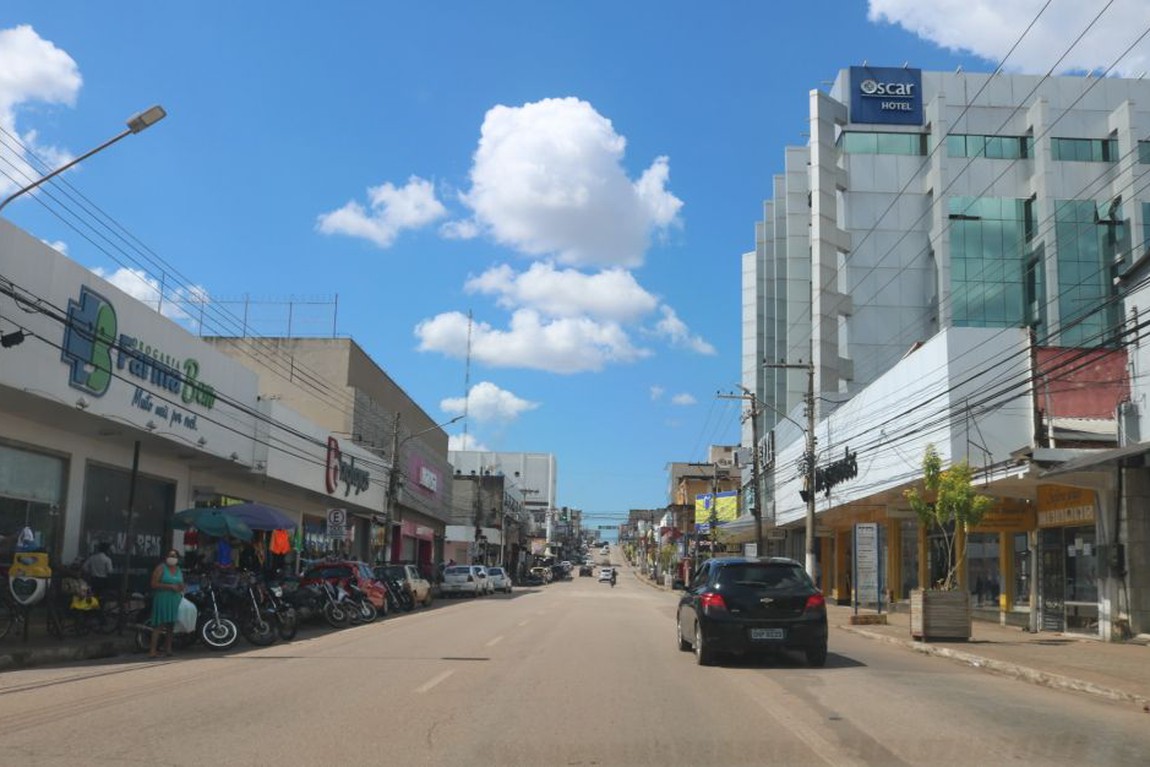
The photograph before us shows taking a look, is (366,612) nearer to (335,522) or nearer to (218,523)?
(218,523)

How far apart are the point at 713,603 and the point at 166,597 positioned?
29.0 feet

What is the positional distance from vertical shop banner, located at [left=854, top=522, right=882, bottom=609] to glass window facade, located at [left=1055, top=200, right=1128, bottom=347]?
33.1 meters

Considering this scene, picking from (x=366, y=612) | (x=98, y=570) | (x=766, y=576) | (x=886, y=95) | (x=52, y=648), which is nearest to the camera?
(x=766, y=576)

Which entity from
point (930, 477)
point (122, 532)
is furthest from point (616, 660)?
point (122, 532)

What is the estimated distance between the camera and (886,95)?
61.3m

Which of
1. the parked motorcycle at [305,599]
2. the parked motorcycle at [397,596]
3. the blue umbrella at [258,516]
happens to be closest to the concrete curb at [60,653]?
the parked motorcycle at [305,599]

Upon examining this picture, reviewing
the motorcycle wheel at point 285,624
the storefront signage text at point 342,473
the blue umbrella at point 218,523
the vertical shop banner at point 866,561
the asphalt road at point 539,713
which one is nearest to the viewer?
the asphalt road at point 539,713

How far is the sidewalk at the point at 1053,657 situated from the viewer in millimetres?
13152

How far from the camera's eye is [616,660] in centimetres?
1591

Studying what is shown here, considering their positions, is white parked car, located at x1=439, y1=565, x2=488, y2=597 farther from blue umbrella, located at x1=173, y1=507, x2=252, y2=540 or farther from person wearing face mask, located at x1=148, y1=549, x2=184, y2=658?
person wearing face mask, located at x1=148, y1=549, x2=184, y2=658

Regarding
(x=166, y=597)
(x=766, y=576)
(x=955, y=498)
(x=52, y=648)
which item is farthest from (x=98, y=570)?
(x=955, y=498)

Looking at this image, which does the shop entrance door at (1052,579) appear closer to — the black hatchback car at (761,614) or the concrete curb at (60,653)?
the black hatchback car at (761,614)

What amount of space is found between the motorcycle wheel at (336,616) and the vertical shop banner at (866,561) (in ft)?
46.6

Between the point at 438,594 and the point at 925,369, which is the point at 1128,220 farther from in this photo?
the point at 438,594
